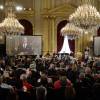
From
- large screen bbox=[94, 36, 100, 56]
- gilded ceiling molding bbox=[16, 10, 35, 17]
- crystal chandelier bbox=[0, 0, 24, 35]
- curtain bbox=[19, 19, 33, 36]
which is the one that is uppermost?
gilded ceiling molding bbox=[16, 10, 35, 17]

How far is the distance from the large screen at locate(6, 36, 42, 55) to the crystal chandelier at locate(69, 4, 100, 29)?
13585 millimetres

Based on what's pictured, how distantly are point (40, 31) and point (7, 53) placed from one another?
4011 millimetres

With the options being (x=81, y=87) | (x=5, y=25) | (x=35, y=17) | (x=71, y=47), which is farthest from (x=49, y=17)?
(x=81, y=87)

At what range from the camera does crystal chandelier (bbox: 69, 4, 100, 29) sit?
1617 centimetres

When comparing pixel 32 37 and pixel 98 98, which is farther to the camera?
pixel 32 37

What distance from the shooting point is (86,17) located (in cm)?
1608

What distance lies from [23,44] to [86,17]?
1443cm

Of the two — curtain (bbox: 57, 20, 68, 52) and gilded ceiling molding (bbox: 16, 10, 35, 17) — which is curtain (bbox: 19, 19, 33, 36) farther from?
curtain (bbox: 57, 20, 68, 52)

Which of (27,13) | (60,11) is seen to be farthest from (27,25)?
(60,11)

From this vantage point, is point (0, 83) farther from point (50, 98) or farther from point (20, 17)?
point (20, 17)

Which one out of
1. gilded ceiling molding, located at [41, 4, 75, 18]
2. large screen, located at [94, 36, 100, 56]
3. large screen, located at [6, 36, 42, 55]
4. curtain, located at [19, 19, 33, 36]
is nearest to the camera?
large screen, located at [6, 36, 42, 55]

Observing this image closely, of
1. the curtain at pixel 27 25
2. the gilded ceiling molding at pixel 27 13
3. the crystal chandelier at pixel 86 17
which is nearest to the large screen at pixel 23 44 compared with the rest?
the curtain at pixel 27 25

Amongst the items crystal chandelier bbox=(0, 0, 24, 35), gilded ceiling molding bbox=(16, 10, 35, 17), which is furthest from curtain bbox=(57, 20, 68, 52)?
crystal chandelier bbox=(0, 0, 24, 35)

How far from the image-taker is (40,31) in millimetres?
31562
